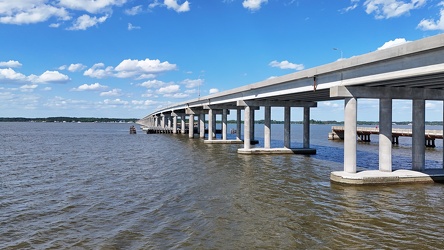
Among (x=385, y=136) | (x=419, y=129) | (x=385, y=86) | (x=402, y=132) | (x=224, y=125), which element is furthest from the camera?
(x=224, y=125)

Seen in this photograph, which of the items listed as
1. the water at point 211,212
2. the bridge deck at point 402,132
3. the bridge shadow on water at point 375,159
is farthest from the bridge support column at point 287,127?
the bridge deck at point 402,132

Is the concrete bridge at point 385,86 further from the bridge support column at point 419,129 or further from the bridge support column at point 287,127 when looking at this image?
the bridge support column at point 287,127

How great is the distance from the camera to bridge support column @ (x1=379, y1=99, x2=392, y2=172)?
25.8 metres

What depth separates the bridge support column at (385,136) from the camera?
84.6 ft

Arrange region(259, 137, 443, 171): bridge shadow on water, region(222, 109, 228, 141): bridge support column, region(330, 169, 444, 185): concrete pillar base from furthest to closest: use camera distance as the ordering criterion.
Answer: region(222, 109, 228, 141): bridge support column
region(259, 137, 443, 171): bridge shadow on water
region(330, 169, 444, 185): concrete pillar base

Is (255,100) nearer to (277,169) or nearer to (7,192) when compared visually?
(277,169)

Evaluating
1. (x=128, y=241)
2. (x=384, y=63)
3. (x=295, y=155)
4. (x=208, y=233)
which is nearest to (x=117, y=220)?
(x=128, y=241)

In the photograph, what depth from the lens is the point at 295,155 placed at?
44656mm

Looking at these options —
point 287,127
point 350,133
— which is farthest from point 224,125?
point 350,133

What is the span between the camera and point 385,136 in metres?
25.9

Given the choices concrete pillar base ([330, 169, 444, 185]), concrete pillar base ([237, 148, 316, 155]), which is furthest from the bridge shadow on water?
concrete pillar base ([330, 169, 444, 185])

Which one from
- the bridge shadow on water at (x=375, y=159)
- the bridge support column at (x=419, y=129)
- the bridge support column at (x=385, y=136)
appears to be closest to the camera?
the bridge support column at (x=385, y=136)

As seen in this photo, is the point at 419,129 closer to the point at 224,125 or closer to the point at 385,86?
the point at 385,86

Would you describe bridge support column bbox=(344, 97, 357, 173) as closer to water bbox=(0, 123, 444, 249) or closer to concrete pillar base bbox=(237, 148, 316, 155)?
water bbox=(0, 123, 444, 249)
